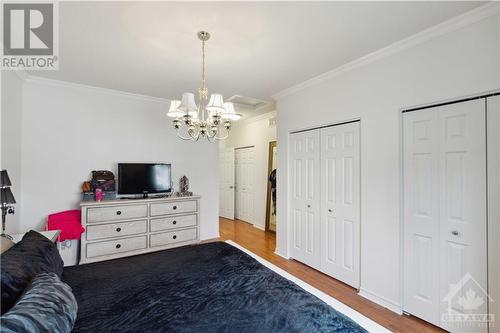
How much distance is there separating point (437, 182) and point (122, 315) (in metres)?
2.53

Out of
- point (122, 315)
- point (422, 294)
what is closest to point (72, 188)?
point (122, 315)

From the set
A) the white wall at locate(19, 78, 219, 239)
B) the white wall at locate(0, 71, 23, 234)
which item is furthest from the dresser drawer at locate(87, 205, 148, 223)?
the white wall at locate(0, 71, 23, 234)

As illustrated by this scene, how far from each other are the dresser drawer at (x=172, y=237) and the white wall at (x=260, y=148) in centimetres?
194

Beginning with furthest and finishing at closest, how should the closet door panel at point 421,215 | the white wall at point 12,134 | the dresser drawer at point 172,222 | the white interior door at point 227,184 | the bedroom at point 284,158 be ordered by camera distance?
the white interior door at point 227,184 < the dresser drawer at point 172,222 < the white wall at point 12,134 < the closet door panel at point 421,215 < the bedroom at point 284,158

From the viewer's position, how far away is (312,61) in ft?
8.77

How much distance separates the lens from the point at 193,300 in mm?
1324

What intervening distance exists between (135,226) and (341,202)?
286 centimetres

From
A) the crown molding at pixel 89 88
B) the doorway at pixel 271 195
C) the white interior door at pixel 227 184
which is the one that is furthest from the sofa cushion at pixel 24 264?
the white interior door at pixel 227 184

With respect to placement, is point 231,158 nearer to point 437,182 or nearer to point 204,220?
point 204,220

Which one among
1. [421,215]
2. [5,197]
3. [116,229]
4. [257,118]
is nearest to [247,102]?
[257,118]

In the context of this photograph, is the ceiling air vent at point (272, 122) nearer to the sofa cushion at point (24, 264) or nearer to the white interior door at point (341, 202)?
the white interior door at point (341, 202)

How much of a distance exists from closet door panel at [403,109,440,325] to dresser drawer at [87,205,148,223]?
3327 millimetres

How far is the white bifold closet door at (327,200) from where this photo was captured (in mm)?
2750

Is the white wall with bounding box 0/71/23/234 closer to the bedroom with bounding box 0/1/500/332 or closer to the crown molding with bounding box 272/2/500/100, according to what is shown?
the bedroom with bounding box 0/1/500/332
